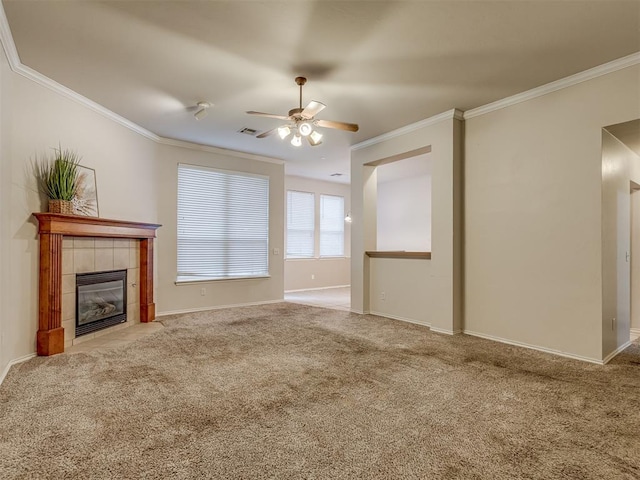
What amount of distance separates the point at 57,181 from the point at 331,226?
265 inches

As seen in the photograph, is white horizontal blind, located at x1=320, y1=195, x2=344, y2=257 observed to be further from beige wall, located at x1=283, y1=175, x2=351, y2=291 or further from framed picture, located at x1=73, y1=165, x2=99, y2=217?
framed picture, located at x1=73, y1=165, x2=99, y2=217

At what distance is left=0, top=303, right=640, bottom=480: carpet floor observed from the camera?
181 centimetres

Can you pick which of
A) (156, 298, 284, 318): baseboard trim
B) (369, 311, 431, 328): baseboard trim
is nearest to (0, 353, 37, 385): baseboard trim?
(156, 298, 284, 318): baseboard trim

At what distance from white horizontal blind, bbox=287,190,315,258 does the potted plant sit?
5.31 meters

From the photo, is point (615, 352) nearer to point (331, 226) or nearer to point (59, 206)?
point (59, 206)

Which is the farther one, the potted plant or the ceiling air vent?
the ceiling air vent

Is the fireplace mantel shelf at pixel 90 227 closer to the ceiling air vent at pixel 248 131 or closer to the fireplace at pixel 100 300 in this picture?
the fireplace at pixel 100 300

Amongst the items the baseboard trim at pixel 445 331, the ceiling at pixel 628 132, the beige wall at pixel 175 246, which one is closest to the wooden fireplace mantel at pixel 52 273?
the beige wall at pixel 175 246

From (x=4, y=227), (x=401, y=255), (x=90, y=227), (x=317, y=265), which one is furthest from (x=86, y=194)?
(x=317, y=265)

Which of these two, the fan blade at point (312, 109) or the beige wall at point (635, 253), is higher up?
the fan blade at point (312, 109)

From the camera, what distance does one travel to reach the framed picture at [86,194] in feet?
13.5

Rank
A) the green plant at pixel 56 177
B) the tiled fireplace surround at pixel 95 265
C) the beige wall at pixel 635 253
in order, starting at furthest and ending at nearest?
the beige wall at pixel 635 253 → the tiled fireplace surround at pixel 95 265 → the green plant at pixel 56 177

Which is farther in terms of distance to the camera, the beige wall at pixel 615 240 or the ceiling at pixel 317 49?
the beige wall at pixel 615 240

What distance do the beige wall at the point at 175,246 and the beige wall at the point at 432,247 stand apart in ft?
5.85
